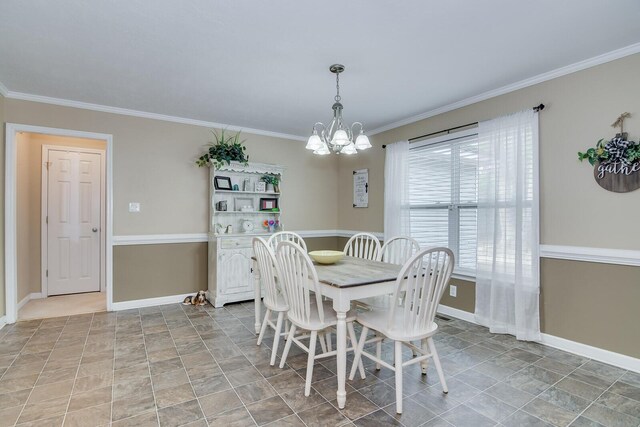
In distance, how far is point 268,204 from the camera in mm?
4719

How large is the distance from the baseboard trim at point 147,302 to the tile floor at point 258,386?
2.31 ft

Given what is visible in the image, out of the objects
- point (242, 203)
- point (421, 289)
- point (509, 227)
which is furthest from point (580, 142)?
point (242, 203)

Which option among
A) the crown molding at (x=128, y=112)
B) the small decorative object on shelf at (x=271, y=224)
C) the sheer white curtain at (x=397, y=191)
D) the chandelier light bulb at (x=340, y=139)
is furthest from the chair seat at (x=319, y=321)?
the crown molding at (x=128, y=112)

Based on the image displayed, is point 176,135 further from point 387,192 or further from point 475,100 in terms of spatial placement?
point 475,100

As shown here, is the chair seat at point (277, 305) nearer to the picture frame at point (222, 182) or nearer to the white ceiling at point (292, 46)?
the white ceiling at point (292, 46)

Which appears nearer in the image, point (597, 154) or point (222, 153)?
point (597, 154)

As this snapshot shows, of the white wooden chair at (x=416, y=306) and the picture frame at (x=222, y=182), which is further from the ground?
the picture frame at (x=222, y=182)

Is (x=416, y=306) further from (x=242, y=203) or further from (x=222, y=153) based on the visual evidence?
(x=242, y=203)

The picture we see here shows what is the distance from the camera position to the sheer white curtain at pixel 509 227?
294 cm

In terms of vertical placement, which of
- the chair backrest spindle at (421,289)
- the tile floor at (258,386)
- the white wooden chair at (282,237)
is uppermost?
the white wooden chair at (282,237)

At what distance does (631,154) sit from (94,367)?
436 centimetres

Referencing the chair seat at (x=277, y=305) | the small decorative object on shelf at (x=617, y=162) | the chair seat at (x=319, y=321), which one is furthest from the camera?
the chair seat at (x=277, y=305)

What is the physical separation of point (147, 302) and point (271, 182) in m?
2.23

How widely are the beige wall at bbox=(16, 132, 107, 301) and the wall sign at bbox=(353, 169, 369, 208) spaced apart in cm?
405
